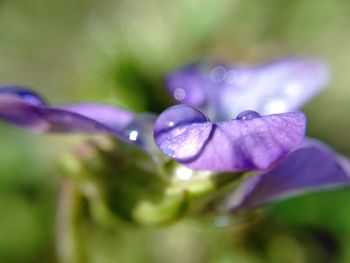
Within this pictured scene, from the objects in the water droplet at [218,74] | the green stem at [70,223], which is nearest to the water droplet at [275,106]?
the water droplet at [218,74]

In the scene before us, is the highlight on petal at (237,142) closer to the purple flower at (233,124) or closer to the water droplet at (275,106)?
the purple flower at (233,124)

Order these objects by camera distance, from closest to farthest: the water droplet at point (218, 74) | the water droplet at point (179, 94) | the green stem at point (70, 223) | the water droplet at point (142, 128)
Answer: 1. the water droplet at point (142, 128)
2. the green stem at point (70, 223)
3. the water droplet at point (179, 94)
4. the water droplet at point (218, 74)

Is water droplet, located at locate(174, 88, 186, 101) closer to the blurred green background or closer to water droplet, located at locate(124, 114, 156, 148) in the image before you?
water droplet, located at locate(124, 114, 156, 148)

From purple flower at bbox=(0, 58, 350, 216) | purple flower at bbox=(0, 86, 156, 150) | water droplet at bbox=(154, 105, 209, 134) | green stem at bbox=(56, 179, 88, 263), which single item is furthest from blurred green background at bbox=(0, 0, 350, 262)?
water droplet at bbox=(154, 105, 209, 134)

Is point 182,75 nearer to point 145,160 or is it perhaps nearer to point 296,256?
point 145,160

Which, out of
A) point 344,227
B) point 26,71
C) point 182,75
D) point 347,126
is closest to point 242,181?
point 182,75

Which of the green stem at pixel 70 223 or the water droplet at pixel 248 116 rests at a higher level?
the water droplet at pixel 248 116
